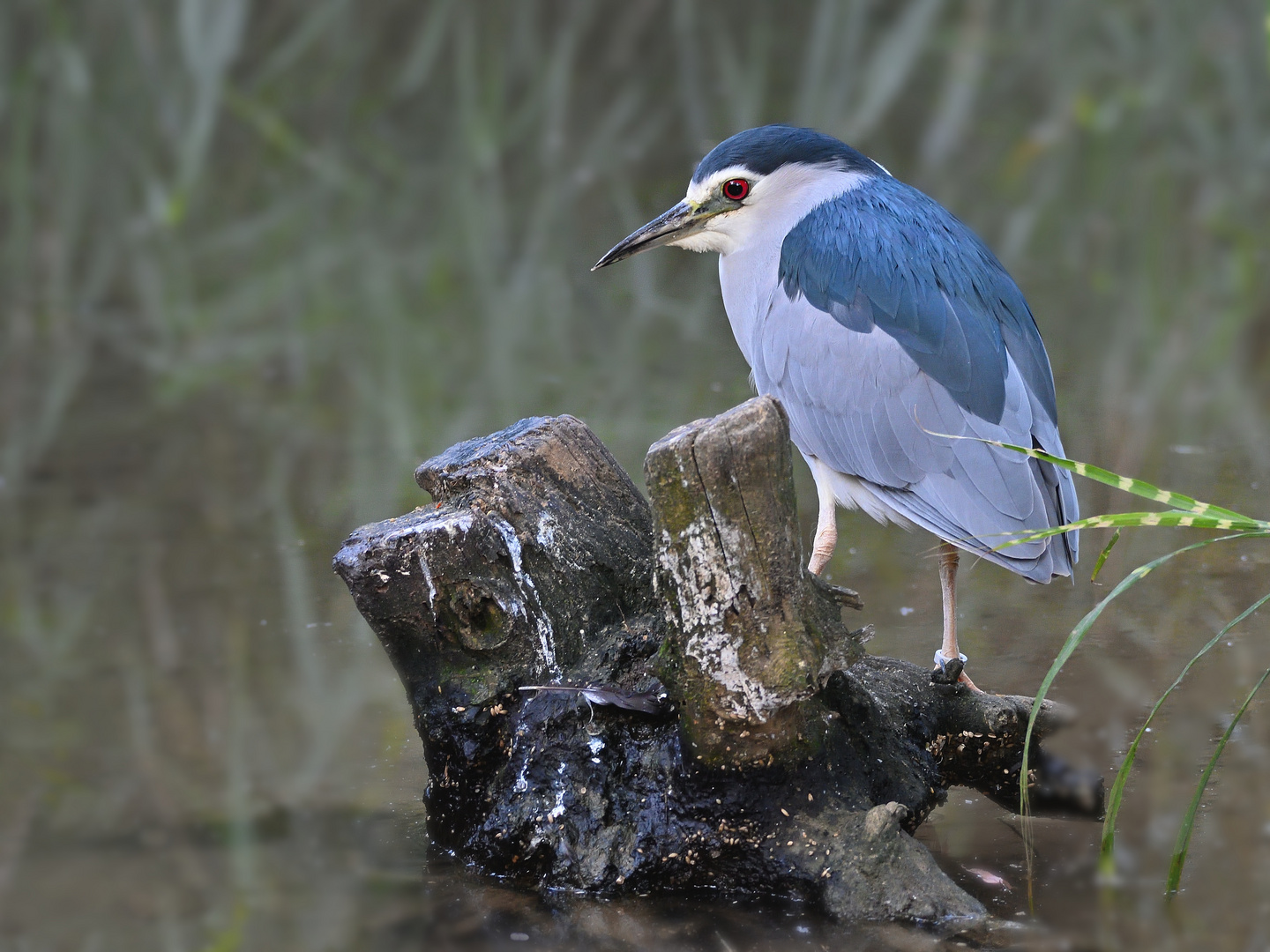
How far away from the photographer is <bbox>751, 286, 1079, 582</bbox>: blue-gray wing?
252 centimetres

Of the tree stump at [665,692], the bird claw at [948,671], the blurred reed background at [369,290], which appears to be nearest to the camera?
the tree stump at [665,692]

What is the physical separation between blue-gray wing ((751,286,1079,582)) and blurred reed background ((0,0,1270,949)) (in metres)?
0.76

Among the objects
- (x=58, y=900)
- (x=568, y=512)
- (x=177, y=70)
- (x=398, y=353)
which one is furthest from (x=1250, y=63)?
(x=58, y=900)

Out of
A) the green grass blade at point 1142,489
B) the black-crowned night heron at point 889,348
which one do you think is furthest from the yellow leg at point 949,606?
the green grass blade at point 1142,489

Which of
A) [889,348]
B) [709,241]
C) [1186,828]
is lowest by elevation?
[1186,828]

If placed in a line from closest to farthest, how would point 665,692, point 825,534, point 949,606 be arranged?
point 665,692, point 949,606, point 825,534

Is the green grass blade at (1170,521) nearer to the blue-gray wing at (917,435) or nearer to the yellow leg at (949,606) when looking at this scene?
the blue-gray wing at (917,435)

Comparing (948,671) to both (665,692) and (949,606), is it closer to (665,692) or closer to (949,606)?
(949,606)

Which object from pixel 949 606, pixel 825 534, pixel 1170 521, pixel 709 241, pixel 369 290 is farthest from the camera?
pixel 369 290

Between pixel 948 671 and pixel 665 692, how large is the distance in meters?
0.48

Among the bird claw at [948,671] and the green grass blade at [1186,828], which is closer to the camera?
the green grass blade at [1186,828]

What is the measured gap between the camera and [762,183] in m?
2.93

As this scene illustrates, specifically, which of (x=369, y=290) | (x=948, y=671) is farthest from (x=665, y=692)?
(x=369, y=290)

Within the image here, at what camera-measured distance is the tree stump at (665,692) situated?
208cm
